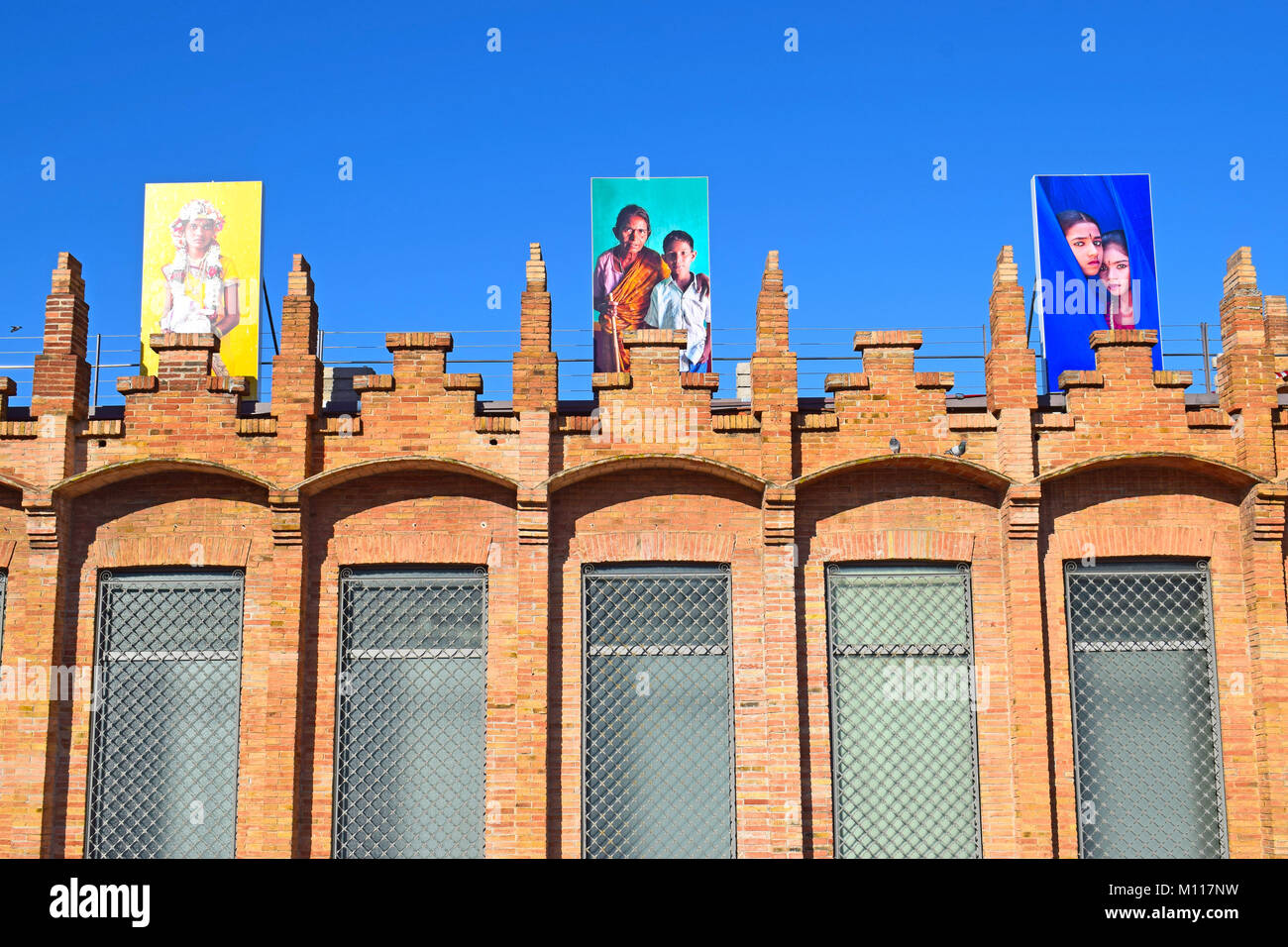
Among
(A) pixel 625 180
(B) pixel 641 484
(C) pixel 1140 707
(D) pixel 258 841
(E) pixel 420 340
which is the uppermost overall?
(A) pixel 625 180

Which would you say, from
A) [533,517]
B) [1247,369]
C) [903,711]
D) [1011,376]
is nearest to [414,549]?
[533,517]

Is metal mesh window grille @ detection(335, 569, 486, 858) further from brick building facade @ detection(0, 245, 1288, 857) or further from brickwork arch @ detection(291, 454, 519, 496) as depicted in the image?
brickwork arch @ detection(291, 454, 519, 496)

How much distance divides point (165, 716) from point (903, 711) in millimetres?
7667

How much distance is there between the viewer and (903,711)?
13.0m

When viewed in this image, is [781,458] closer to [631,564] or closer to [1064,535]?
[631,564]

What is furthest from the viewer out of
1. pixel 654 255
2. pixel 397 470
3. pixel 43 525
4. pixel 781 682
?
pixel 654 255

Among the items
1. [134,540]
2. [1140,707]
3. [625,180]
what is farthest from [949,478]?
[134,540]

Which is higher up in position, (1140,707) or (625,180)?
(625,180)

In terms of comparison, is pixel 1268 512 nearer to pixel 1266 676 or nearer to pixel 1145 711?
pixel 1266 676

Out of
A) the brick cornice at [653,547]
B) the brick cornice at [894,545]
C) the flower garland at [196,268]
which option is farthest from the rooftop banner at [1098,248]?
the flower garland at [196,268]

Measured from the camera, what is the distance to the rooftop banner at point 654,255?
57.0 feet

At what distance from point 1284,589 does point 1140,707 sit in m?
1.94

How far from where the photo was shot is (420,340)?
1352 cm

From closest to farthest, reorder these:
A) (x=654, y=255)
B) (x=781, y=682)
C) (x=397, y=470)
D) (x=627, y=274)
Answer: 1. (x=781, y=682)
2. (x=397, y=470)
3. (x=627, y=274)
4. (x=654, y=255)
